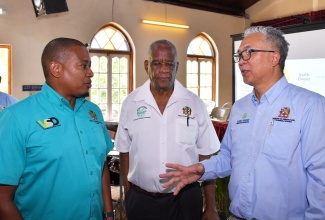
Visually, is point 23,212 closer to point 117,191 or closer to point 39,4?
point 117,191

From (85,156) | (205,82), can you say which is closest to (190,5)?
(205,82)

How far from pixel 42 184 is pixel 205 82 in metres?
8.25

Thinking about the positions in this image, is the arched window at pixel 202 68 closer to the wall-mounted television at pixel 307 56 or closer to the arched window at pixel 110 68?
the arched window at pixel 110 68

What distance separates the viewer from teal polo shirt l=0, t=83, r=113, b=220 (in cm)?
151

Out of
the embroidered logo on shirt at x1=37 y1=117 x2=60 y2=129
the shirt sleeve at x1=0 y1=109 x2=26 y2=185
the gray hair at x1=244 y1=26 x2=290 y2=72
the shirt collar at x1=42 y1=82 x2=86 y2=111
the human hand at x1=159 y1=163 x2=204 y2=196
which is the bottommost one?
the human hand at x1=159 y1=163 x2=204 y2=196

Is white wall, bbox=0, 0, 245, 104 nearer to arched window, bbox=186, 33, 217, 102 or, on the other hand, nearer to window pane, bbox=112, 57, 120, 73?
arched window, bbox=186, 33, 217, 102

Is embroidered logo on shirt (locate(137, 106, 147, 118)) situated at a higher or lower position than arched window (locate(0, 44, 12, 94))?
lower

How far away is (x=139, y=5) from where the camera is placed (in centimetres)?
792

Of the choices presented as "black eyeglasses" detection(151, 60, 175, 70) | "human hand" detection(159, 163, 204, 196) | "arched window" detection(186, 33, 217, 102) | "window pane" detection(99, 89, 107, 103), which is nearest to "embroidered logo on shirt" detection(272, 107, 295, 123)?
"human hand" detection(159, 163, 204, 196)

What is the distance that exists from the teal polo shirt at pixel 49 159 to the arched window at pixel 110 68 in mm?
5891

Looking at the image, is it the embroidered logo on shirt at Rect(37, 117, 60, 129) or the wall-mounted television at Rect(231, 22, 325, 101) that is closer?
the embroidered logo on shirt at Rect(37, 117, 60, 129)

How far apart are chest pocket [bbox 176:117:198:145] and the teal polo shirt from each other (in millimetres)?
624

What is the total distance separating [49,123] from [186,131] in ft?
2.99

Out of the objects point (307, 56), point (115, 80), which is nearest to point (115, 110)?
point (115, 80)
